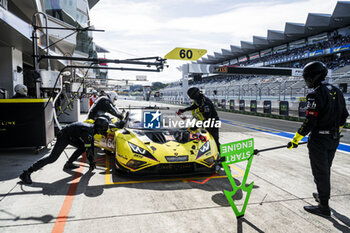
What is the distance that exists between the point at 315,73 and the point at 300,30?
49.4 meters

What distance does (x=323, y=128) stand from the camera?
3.35 meters

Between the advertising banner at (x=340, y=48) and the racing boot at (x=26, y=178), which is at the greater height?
the advertising banner at (x=340, y=48)

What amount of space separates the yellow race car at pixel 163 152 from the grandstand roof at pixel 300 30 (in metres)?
41.5

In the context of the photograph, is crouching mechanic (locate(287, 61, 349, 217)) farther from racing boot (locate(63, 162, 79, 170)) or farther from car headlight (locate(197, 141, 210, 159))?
racing boot (locate(63, 162, 79, 170))

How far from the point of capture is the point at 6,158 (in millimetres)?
5930

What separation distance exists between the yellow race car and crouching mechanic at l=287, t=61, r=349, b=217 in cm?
169

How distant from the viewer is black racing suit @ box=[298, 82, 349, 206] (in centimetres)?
330

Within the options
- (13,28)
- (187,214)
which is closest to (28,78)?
(13,28)

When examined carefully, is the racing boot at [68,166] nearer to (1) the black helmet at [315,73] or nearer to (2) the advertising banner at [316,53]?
(1) the black helmet at [315,73]

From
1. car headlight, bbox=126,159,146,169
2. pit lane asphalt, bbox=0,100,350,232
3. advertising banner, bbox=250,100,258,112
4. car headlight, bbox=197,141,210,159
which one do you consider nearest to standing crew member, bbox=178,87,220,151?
car headlight, bbox=197,141,210,159

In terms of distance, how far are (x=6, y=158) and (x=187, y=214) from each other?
16.9ft

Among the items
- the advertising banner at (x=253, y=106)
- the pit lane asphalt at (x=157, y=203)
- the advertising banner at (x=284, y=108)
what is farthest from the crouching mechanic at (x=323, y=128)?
the advertising banner at (x=253, y=106)

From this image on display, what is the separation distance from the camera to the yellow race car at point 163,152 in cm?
424

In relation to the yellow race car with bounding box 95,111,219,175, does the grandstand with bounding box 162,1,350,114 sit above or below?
above
